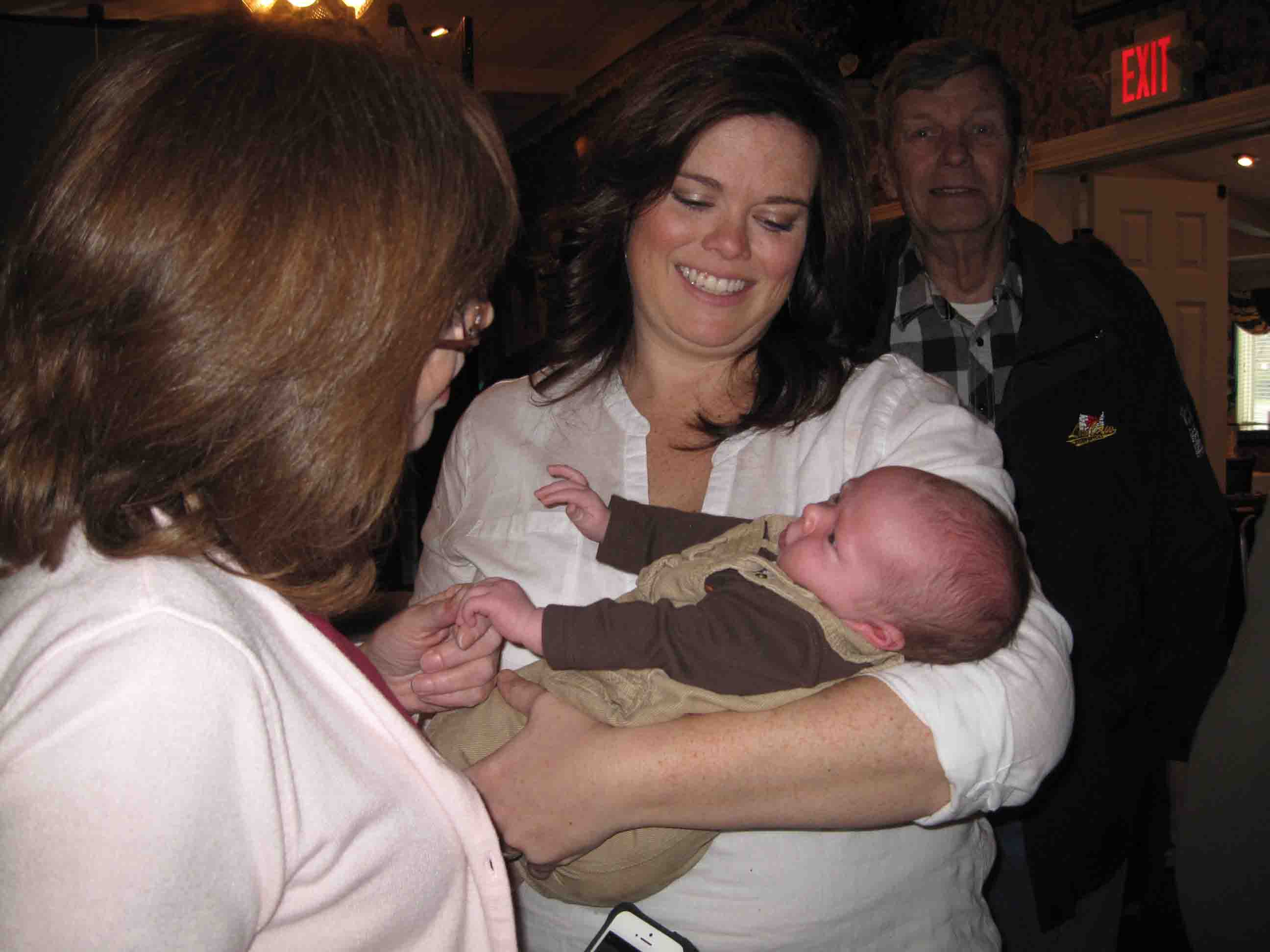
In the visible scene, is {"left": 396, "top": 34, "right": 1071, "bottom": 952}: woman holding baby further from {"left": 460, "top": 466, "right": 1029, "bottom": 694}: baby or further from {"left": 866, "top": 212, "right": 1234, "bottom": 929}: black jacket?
{"left": 866, "top": 212, "right": 1234, "bottom": 929}: black jacket

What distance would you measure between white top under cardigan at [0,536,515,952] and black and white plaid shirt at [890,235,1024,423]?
2.20 m

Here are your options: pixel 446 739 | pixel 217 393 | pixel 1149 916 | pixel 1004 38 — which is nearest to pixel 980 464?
pixel 446 739

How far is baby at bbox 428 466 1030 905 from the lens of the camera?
4.31 ft

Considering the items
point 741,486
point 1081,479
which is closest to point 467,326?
point 741,486

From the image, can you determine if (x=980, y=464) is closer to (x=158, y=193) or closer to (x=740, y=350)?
(x=740, y=350)

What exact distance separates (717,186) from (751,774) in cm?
103

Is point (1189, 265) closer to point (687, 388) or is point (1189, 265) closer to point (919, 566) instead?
point (687, 388)

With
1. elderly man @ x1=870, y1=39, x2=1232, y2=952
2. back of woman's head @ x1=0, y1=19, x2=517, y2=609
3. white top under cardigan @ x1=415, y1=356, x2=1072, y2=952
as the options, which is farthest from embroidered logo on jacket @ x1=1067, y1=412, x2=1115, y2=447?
back of woman's head @ x1=0, y1=19, x2=517, y2=609

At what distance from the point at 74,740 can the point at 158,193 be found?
0.44 metres

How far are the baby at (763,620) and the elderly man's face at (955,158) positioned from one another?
1.59 metres

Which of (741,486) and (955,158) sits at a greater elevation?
(955,158)

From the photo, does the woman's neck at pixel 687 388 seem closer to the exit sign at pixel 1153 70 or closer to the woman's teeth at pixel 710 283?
the woman's teeth at pixel 710 283

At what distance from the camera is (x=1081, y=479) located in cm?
240

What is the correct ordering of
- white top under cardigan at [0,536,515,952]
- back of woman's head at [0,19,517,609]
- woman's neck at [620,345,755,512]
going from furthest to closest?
woman's neck at [620,345,755,512] < back of woman's head at [0,19,517,609] < white top under cardigan at [0,536,515,952]
